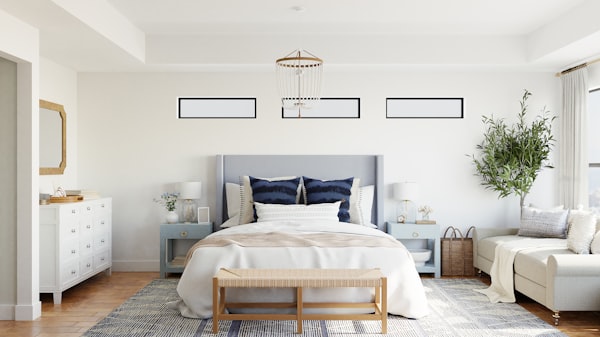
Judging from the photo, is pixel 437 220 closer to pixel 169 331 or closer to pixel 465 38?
pixel 465 38

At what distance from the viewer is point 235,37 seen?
20.7 ft

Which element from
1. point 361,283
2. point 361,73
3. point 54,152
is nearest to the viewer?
point 361,283

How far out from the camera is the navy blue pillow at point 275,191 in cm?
624

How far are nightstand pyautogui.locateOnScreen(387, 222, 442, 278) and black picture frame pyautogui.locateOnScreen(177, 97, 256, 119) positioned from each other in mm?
2116

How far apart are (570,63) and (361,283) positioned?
12.7ft

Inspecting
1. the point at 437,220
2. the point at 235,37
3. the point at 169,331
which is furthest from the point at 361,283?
the point at 235,37

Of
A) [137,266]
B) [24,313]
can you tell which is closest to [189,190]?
[137,266]

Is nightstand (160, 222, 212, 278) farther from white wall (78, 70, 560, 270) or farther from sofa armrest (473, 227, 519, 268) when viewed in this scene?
sofa armrest (473, 227, 519, 268)

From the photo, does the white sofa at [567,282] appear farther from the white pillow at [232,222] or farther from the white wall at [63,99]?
the white wall at [63,99]

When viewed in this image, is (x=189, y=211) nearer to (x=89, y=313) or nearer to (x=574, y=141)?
(x=89, y=313)

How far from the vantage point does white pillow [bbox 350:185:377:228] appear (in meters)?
6.31

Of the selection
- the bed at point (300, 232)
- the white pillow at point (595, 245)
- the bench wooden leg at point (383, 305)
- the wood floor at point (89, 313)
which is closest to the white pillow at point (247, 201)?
the bed at point (300, 232)

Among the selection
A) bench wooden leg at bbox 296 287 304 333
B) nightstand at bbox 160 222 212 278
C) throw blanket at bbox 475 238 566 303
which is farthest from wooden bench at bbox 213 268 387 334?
nightstand at bbox 160 222 212 278

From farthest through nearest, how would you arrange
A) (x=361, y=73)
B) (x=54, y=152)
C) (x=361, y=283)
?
(x=361, y=73) → (x=54, y=152) → (x=361, y=283)
